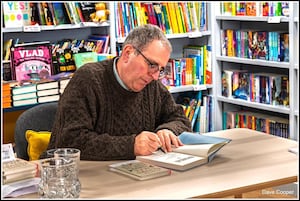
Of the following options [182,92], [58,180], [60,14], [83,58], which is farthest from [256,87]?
[58,180]

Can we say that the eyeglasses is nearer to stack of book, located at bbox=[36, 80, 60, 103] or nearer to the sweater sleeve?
the sweater sleeve

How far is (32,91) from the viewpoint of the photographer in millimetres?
3898

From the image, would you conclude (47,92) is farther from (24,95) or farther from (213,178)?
(213,178)

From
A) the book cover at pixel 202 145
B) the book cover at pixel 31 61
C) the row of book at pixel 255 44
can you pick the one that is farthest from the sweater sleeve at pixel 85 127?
the row of book at pixel 255 44

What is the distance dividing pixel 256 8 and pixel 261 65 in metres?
Result: 0.51

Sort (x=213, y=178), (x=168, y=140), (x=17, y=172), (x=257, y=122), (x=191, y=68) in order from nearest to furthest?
1. (x=17, y=172)
2. (x=213, y=178)
3. (x=168, y=140)
4. (x=257, y=122)
5. (x=191, y=68)

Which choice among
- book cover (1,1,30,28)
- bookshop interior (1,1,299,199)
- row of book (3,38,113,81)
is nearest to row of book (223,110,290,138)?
bookshop interior (1,1,299,199)

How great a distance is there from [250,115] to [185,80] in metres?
0.62

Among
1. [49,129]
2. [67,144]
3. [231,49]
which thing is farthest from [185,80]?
[67,144]

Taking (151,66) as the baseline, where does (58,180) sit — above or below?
below

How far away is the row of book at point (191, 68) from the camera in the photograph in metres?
4.77

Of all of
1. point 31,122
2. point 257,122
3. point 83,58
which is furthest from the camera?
point 257,122

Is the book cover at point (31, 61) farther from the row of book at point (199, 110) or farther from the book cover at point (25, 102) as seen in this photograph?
the row of book at point (199, 110)

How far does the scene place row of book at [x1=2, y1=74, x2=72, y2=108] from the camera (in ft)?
12.5
